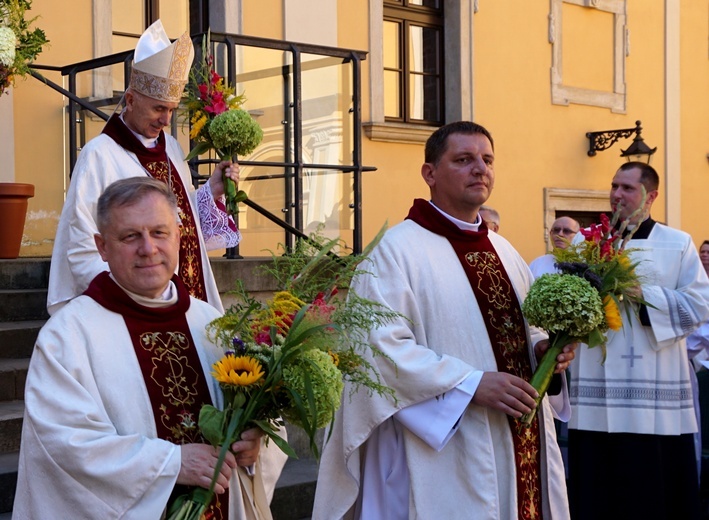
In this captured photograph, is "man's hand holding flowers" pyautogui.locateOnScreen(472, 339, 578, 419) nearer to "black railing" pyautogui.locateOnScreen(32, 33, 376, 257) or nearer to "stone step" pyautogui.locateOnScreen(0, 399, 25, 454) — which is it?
"stone step" pyautogui.locateOnScreen(0, 399, 25, 454)

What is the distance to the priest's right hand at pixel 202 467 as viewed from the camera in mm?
3092

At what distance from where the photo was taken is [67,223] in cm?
478

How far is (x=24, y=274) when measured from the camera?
25.1ft

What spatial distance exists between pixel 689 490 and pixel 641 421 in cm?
48

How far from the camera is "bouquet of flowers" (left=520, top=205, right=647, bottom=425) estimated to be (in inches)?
161

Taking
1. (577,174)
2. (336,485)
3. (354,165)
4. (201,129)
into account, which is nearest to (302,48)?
(354,165)

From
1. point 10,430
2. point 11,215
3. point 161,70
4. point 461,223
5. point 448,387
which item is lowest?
point 10,430

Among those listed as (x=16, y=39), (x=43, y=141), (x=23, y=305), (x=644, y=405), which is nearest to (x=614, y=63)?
(x=43, y=141)

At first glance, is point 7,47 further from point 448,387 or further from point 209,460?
point 209,460

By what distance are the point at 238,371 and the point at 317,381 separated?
0.22 metres

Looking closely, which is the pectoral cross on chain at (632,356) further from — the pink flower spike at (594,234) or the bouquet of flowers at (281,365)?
the bouquet of flowers at (281,365)

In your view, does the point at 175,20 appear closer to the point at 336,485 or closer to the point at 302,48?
the point at 302,48

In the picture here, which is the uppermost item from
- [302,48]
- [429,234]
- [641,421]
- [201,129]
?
[302,48]

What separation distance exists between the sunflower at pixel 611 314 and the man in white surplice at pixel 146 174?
72.4 inches
